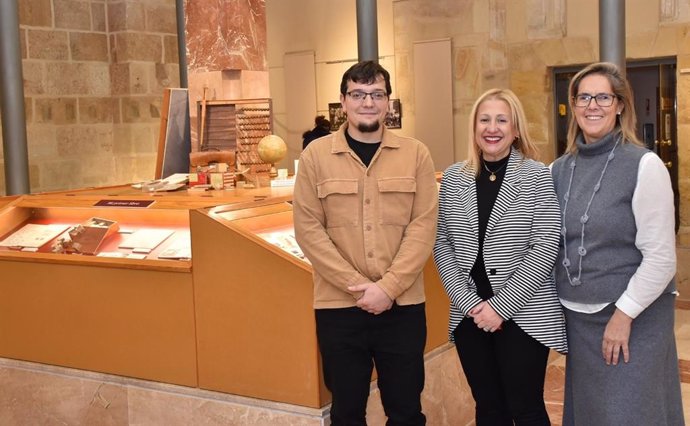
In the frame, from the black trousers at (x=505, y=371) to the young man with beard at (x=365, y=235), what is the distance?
0.96ft

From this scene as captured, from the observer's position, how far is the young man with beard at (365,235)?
11.9 feet

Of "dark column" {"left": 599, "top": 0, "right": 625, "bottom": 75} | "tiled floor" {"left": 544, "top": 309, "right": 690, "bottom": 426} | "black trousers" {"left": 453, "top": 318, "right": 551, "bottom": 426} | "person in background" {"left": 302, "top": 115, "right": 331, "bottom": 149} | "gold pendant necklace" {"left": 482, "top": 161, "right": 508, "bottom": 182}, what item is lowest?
"tiled floor" {"left": 544, "top": 309, "right": 690, "bottom": 426}

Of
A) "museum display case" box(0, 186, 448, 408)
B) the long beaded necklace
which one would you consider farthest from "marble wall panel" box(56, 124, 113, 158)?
the long beaded necklace

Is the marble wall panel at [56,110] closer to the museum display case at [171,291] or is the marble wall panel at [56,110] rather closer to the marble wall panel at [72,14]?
the marble wall panel at [72,14]

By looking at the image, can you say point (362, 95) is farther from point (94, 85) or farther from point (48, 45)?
point (94, 85)

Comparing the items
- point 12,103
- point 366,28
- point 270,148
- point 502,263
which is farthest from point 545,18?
point 502,263

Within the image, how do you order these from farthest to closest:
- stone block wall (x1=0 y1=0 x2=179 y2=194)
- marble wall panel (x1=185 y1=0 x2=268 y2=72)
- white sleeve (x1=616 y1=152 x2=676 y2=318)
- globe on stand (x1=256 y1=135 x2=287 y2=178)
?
stone block wall (x1=0 y1=0 x2=179 y2=194)
marble wall panel (x1=185 y1=0 x2=268 y2=72)
globe on stand (x1=256 y1=135 x2=287 y2=178)
white sleeve (x1=616 y1=152 x2=676 y2=318)

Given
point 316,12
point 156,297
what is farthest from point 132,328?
point 316,12

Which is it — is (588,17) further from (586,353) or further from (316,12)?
(586,353)

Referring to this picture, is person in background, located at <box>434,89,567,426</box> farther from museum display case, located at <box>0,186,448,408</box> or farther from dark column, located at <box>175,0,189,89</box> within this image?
dark column, located at <box>175,0,189,89</box>

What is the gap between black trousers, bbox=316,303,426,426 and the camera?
369cm

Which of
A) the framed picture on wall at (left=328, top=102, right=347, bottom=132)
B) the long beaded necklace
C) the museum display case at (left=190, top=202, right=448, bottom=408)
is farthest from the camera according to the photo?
the framed picture on wall at (left=328, top=102, right=347, bottom=132)

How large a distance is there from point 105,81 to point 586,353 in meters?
9.25

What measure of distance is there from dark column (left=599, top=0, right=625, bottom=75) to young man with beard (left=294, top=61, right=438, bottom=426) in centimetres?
384
